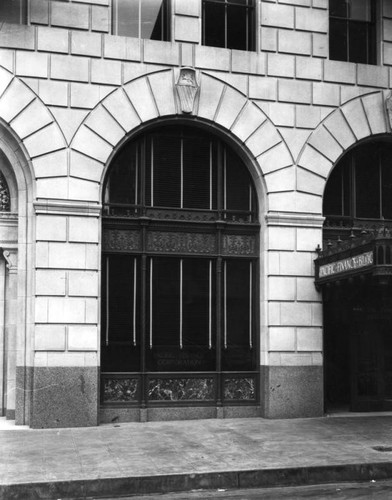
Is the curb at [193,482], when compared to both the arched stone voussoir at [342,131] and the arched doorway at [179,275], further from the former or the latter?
the arched stone voussoir at [342,131]

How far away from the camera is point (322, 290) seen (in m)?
16.9

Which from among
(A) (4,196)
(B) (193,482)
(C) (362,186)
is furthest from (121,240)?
(B) (193,482)

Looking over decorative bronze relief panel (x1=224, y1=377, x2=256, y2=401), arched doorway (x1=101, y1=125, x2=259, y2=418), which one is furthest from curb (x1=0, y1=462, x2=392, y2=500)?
decorative bronze relief panel (x1=224, y1=377, x2=256, y2=401)

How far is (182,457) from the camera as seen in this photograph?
39.8ft

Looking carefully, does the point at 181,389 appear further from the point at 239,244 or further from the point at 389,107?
the point at 389,107

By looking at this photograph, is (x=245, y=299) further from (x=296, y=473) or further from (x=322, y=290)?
(x=296, y=473)

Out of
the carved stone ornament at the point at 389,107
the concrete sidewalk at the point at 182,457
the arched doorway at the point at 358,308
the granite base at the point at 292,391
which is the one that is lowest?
the concrete sidewalk at the point at 182,457

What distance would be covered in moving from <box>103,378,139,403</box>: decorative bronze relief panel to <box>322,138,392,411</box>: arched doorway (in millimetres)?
4766

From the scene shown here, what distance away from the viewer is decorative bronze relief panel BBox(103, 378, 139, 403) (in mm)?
15836

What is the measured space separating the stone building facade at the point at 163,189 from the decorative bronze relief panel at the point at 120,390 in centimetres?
3

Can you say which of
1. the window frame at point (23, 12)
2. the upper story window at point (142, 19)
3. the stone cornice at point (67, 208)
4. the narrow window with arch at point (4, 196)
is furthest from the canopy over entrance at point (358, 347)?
the window frame at point (23, 12)

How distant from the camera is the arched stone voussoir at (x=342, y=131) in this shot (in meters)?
17.1

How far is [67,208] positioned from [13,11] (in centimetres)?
451

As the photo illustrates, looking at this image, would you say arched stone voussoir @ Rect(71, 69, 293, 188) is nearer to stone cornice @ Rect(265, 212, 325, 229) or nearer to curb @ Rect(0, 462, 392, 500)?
stone cornice @ Rect(265, 212, 325, 229)
